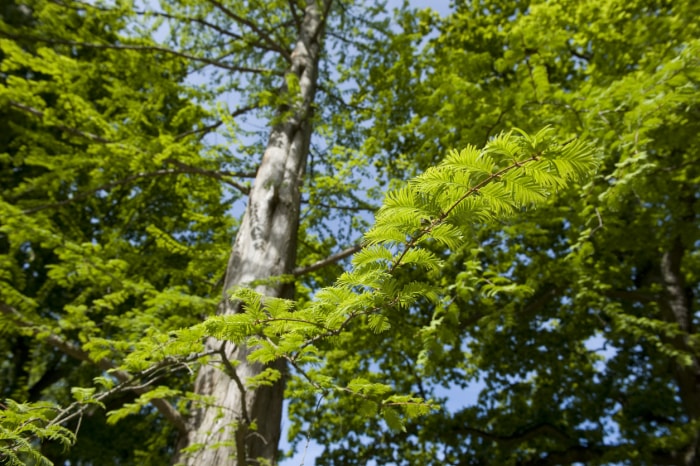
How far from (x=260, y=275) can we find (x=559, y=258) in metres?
4.72

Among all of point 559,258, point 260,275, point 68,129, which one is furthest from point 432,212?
point 559,258

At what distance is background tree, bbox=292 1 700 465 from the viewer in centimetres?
278

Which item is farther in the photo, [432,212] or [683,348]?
[683,348]

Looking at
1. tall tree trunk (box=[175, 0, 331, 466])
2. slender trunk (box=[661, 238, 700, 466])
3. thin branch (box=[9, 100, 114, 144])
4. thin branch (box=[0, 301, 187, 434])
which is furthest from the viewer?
slender trunk (box=[661, 238, 700, 466])

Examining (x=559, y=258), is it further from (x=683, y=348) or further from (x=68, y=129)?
(x=68, y=129)

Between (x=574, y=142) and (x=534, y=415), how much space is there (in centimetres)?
804

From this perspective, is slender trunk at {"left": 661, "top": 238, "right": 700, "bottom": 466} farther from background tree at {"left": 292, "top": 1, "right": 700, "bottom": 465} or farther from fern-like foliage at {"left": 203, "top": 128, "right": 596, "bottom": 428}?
fern-like foliage at {"left": 203, "top": 128, "right": 596, "bottom": 428}

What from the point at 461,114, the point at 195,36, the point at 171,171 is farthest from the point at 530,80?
the point at 195,36

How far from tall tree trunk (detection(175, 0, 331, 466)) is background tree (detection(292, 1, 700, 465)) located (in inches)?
19.0

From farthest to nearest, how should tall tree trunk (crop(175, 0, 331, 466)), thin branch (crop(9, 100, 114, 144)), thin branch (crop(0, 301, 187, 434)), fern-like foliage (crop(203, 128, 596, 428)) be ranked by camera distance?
thin branch (crop(9, 100, 114, 144))
thin branch (crop(0, 301, 187, 434))
tall tree trunk (crop(175, 0, 331, 466))
fern-like foliage (crop(203, 128, 596, 428))

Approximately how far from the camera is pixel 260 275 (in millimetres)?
3002

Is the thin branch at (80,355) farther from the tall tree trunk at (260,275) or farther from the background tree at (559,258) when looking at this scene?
the background tree at (559,258)

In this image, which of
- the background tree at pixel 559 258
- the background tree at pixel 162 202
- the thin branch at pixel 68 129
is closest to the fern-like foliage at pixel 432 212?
the background tree at pixel 162 202

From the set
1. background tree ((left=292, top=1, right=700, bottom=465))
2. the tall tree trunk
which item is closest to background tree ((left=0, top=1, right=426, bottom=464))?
the tall tree trunk
